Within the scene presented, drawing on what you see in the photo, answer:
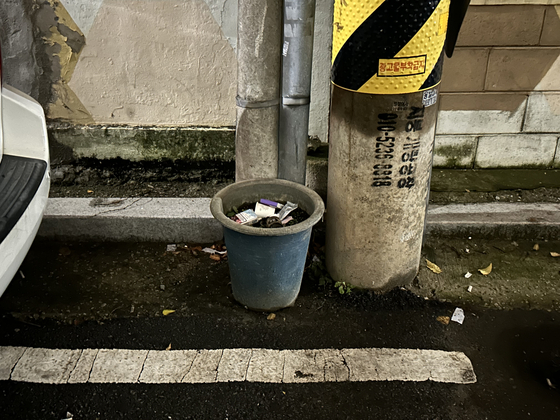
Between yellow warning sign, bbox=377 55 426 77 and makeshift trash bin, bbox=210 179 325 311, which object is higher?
yellow warning sign, bbox=377 55 426 77

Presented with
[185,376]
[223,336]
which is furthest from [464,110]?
[185,376]

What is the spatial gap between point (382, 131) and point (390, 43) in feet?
1.68

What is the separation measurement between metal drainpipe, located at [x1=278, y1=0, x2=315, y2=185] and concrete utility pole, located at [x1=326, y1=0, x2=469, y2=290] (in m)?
0.34

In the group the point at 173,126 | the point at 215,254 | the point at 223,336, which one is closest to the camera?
the point at 223,336

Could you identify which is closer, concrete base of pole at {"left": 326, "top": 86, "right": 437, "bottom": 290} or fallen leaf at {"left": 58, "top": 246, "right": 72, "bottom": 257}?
concrete base of pole at {"left": 326, "top": 86, "right": 437, "bottom": 290}

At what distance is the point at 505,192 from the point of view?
4.81 m

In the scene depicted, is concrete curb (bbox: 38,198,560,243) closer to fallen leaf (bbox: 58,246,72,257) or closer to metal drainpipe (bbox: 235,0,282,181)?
fallen leaf (bbox: 58,246,72,257)

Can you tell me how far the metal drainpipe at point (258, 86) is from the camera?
→ 345 cm

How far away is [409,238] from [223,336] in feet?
4.47

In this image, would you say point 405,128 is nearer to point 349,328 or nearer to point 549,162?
point 349,328

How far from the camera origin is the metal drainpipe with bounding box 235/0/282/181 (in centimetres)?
345

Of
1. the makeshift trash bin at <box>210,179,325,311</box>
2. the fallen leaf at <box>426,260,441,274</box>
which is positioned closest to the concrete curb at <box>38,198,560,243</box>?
the fallen leaf at <box>426,260,441,274</box>

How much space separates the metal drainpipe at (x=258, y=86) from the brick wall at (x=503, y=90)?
180 cm

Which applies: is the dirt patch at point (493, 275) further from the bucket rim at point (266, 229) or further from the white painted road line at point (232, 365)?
the bucket rim at point (266, 229)
